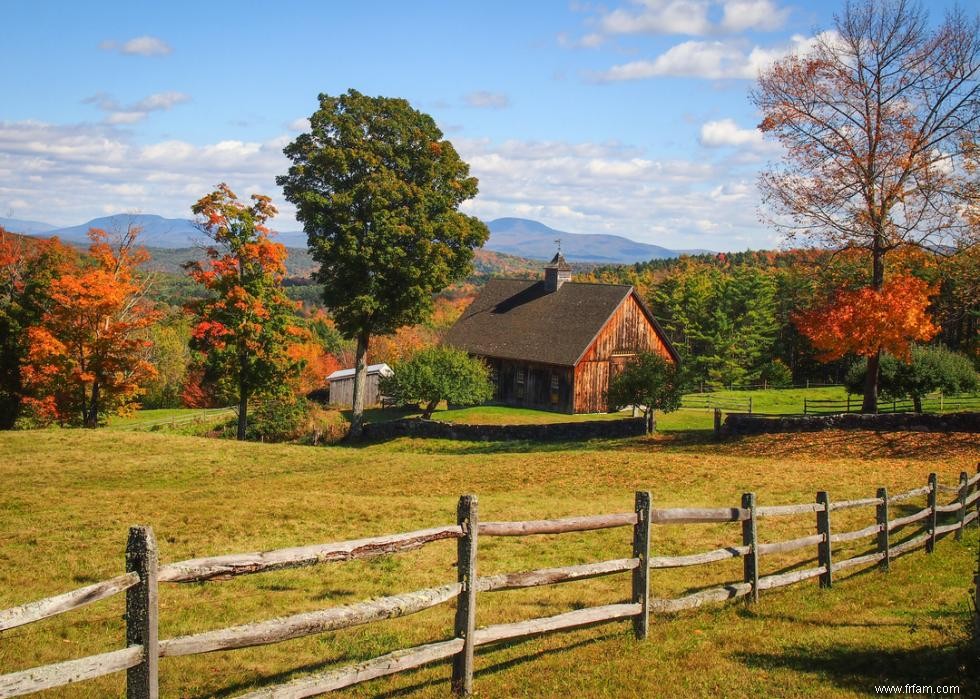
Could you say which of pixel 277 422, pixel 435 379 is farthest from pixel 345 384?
pixel 435 379

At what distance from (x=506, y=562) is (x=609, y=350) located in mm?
38199

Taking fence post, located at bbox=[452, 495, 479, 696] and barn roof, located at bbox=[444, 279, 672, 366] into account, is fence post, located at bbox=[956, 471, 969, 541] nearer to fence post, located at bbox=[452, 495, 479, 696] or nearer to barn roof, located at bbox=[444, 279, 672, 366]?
fence post, located at bbox=[452, 495, 479, 696]

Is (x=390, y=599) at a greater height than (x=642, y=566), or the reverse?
(x=390, y=599)

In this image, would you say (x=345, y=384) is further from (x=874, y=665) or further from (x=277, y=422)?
(x=874, y=665)

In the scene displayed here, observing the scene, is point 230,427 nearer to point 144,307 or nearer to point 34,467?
point 144,307

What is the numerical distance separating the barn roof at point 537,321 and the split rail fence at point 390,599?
3866 centimetres

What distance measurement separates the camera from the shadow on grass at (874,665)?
7.37m

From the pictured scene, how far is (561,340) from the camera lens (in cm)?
5091

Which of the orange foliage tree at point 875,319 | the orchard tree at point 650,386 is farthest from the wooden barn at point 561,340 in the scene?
the orange foliage tree at point 875,319

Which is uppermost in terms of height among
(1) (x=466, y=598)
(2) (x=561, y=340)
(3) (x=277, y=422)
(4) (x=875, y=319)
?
(4) (x=875, y=319)

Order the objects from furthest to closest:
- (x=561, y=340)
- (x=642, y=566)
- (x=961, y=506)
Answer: (x=561, y=340), (x=961, y=506), (x=642, y=566)

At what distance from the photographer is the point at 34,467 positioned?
26281mm

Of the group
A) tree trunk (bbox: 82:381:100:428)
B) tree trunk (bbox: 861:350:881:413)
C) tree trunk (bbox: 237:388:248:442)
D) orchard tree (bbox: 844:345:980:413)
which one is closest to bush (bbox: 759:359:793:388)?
orchard tree (bbox: 844:345:980:413)

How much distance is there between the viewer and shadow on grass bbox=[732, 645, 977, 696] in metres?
7.37
